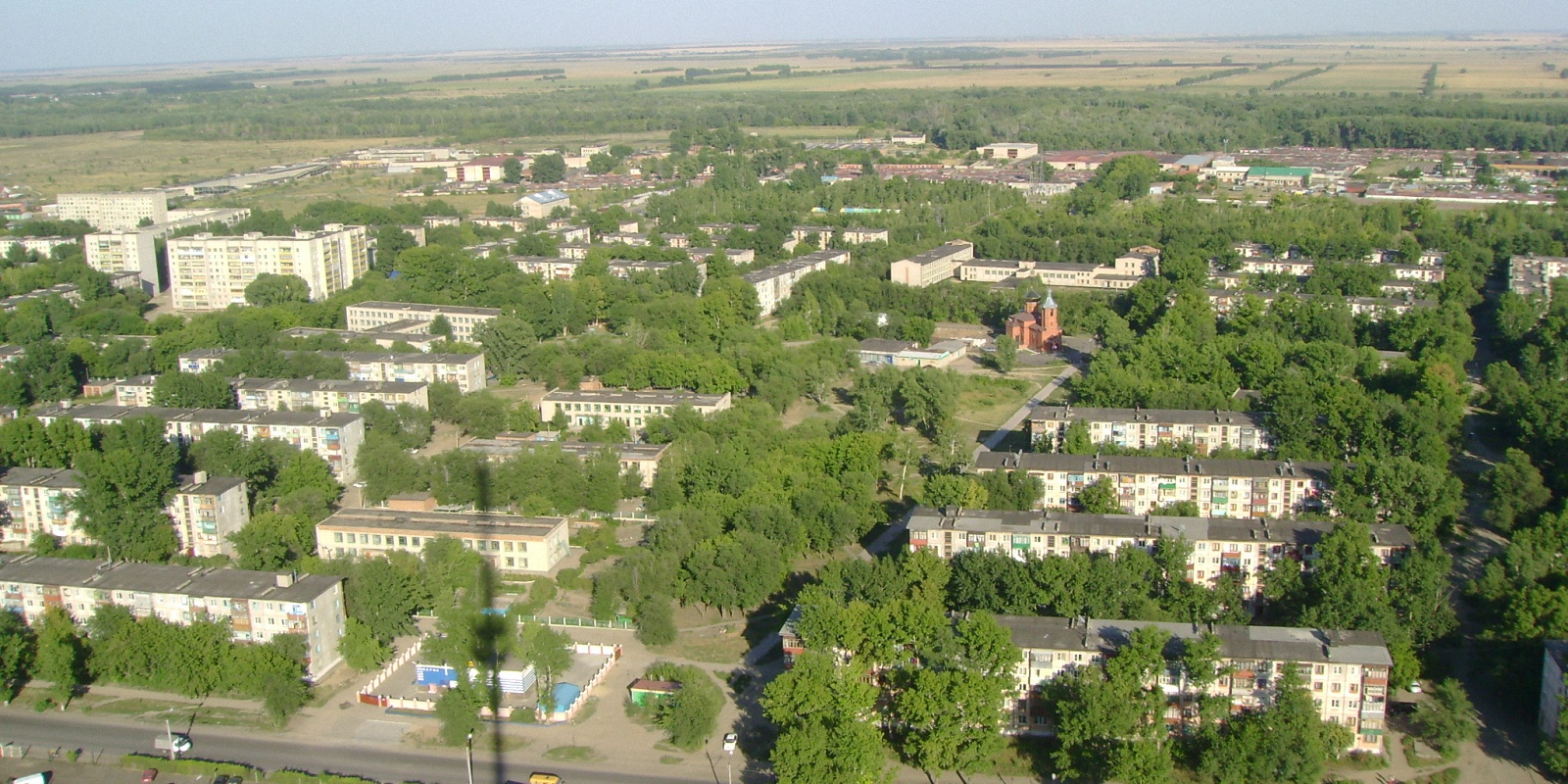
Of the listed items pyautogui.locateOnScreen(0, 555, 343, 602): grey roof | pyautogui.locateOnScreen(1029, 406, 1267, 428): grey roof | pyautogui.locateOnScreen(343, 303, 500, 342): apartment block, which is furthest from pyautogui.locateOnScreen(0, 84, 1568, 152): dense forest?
pyautogui.locateOnScreen(0, 555, 343, 602): grey roof

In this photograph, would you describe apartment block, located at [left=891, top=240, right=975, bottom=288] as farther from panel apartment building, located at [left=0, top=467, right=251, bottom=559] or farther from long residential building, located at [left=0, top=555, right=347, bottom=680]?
long residential building, located at [left=0, top=555, right=347, bottom=680]

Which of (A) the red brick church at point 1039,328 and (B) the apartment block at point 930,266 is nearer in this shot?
(A) the red brick church at point 1039,328

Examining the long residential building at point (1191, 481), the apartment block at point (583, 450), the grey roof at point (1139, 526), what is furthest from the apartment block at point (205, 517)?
the long residential building at point (1191, 481)

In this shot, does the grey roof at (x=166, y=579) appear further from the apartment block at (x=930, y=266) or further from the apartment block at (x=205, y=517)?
the apartment block at (x=930, y=266)

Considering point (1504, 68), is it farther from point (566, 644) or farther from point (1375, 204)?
point (566, 644)

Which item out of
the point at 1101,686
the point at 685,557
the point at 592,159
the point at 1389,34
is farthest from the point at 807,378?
the point at 1389,34
